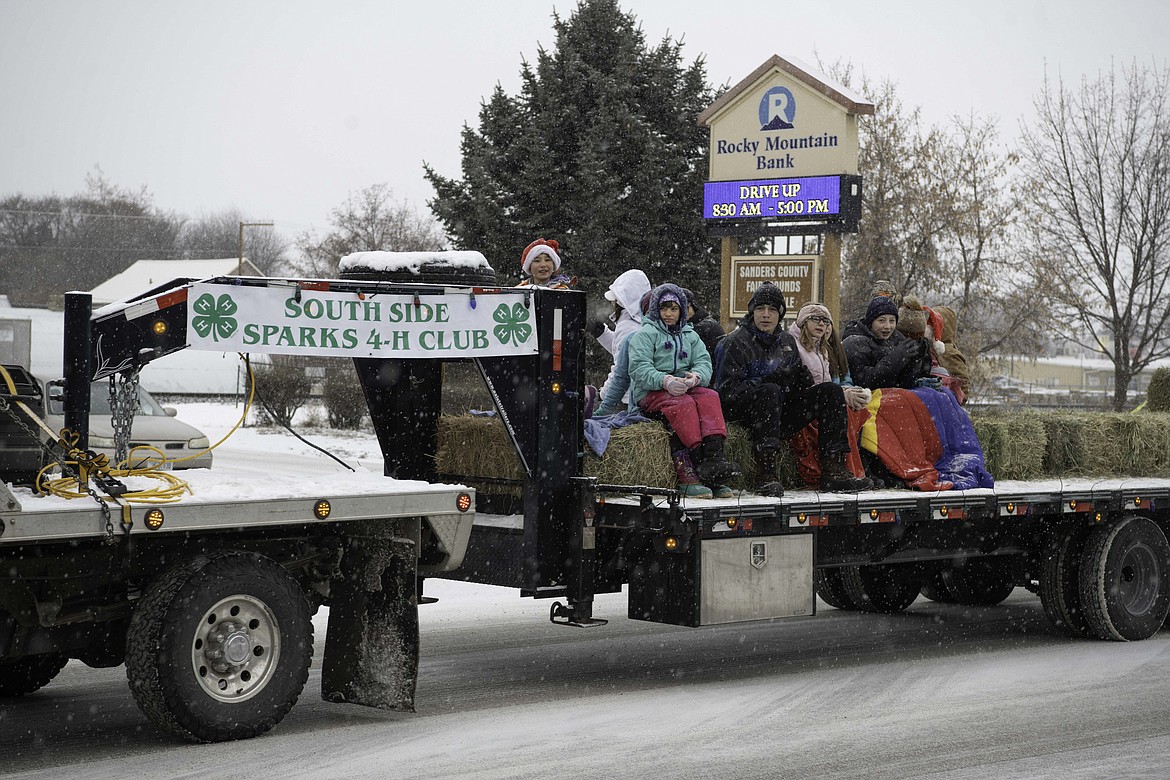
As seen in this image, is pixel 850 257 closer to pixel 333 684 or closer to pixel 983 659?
pixel 983 659

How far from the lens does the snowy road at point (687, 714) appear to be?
6.32 metres

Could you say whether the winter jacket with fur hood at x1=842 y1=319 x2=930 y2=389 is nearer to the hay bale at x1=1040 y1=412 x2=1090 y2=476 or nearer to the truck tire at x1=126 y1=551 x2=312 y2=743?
the hay bale at x1=1040 y1=412 x2=1090 y2=476

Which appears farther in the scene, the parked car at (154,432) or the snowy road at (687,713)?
the parked car at (154,432)

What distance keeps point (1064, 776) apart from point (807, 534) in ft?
8.47

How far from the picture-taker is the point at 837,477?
9242mm

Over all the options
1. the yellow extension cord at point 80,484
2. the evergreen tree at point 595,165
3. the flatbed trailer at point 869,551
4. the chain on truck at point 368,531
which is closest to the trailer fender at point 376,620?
the chain on truck at point 368,531

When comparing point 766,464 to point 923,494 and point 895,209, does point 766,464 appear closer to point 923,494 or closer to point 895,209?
point 923,494

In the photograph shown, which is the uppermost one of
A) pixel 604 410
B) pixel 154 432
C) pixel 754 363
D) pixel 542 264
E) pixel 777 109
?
pixel 777 109

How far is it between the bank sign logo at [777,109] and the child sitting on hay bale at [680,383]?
11.3 metres

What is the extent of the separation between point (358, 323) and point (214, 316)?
85 centimetres

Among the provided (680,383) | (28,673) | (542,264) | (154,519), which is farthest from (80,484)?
(542,264)

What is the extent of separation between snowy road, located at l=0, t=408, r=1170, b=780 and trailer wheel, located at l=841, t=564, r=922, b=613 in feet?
2.54

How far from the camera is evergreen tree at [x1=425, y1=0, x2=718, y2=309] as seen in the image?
27156 millimetres

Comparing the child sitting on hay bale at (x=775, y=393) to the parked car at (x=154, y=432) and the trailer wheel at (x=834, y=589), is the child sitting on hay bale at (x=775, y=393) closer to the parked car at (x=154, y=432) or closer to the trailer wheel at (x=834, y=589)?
the trailer wheel at (x=834, y=589)
